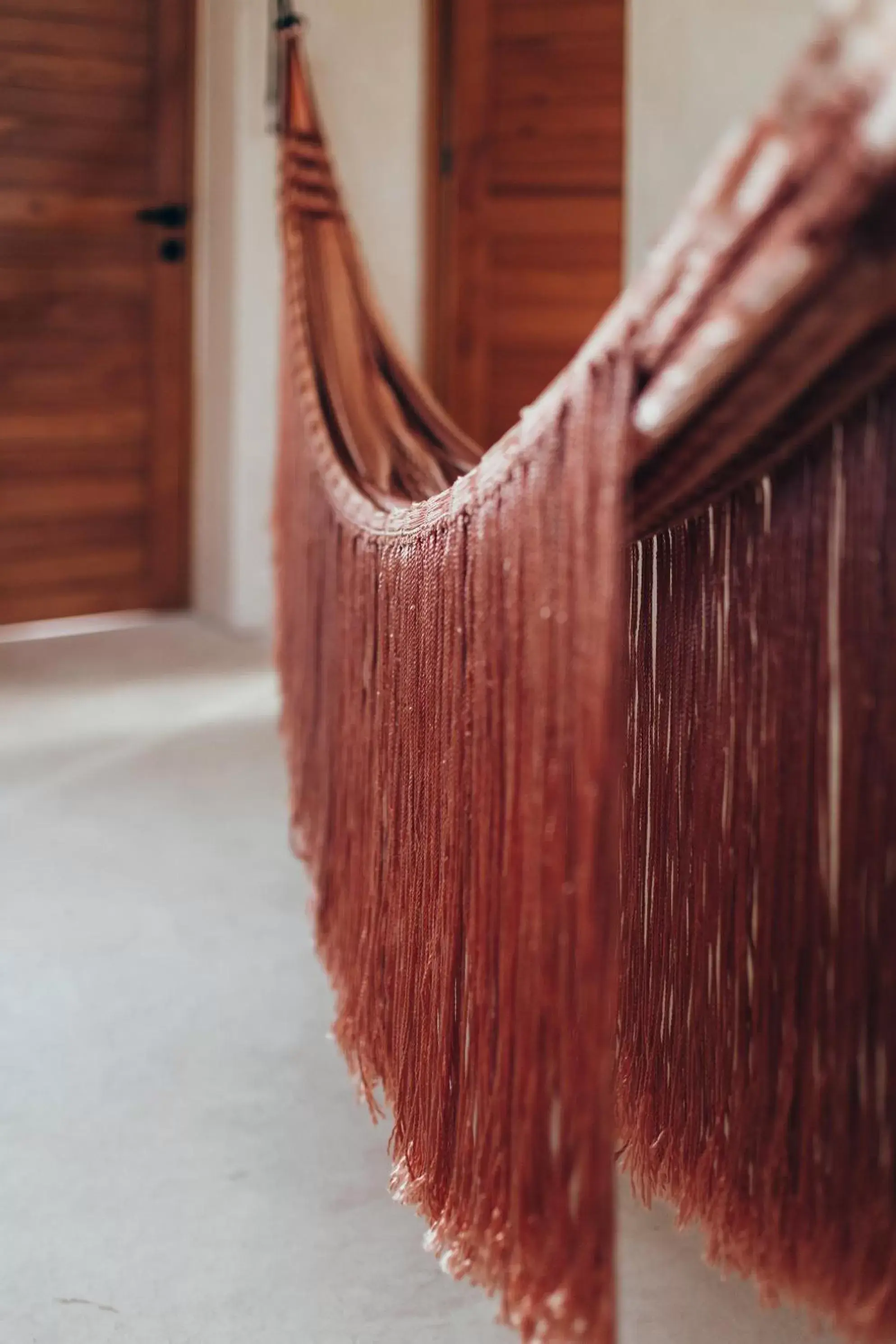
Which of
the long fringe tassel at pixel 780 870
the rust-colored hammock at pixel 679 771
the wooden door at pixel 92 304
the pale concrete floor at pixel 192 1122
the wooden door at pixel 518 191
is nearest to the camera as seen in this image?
the rust-colored hammock at pixel 679 771

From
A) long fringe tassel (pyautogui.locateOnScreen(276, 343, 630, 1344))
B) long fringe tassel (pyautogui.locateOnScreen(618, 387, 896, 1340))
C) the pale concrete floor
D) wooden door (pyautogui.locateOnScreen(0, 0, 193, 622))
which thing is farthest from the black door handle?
long fringe tassel (pyautogui.locateOnScreen(618, 387, 896, 1340))

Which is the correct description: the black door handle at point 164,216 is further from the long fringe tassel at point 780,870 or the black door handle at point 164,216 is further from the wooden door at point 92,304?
the long fringe tassel at point 780,870

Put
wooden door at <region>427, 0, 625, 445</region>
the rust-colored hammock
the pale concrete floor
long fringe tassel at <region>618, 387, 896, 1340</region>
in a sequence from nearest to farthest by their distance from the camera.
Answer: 1. the rust-colored hammock
2. long fringe tassel at <region>618, 387, 896, 1340</region>
3. the pale concrete floor
4. wooden door at <region>427, 0, 625, 445</region>

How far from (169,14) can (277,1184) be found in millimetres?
2661

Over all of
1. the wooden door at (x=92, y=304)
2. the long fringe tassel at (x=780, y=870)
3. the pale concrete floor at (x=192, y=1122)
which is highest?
the wooden door at (x=92, y=304)

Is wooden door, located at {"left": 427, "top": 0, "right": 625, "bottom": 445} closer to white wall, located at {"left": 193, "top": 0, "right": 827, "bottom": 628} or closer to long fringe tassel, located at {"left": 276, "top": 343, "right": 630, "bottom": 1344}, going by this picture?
white wall, located at {"left": 193, "top": 0, "right": 827, "bottom": 628}

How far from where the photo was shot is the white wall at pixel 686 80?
2.04 metres

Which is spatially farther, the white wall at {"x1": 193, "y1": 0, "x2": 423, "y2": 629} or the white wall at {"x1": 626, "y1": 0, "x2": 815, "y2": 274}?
the white wall at {"x1": 193, "y1": 0, "x2": 423, "y2": 629}

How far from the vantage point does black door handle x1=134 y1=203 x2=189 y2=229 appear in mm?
3258

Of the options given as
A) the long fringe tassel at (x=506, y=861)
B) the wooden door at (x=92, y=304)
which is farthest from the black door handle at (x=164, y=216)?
the long fringe tassel at (x=506, y=861)

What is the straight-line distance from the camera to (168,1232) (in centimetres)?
115

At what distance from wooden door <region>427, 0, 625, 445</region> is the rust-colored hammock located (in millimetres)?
2335

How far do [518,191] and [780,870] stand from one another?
2.72m

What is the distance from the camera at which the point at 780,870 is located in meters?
0.82
